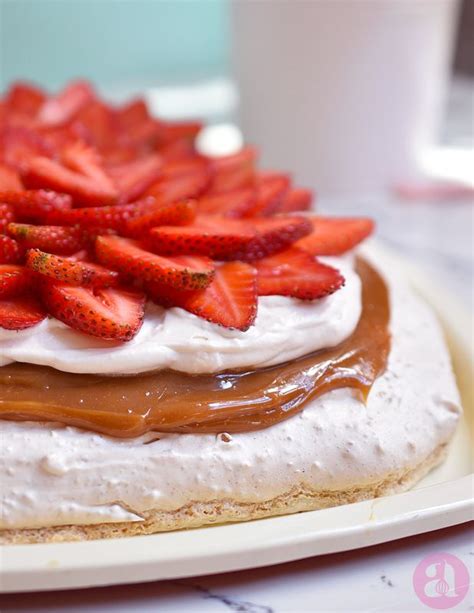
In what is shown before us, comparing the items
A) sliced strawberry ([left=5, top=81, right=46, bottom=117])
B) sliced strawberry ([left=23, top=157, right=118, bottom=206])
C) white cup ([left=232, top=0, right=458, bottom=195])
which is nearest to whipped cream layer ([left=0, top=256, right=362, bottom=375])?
sliced strawberry ([left=23, top=157, right=118, bottom=206])

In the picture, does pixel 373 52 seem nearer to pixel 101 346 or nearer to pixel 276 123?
pixel 276 123

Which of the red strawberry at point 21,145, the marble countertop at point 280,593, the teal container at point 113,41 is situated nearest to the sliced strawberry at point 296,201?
the red strawberry at point 21,145

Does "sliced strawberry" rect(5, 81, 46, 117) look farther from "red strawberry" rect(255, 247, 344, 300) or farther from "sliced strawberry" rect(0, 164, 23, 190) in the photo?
"red strawberry" rect(255, 247, 344, 300)

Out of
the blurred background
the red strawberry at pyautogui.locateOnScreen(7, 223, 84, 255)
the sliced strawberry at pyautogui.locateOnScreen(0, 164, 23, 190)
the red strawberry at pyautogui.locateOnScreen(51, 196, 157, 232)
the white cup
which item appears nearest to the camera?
the red strawberry at pyautogui.locateOnScreen(7, 223, 84, 255)

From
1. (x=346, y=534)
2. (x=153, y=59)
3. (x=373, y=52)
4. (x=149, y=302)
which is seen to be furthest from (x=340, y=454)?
(x=153, y=59)

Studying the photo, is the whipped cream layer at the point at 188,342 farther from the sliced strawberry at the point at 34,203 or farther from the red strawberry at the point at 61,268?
the sliced strawberry at the point at 34,203
